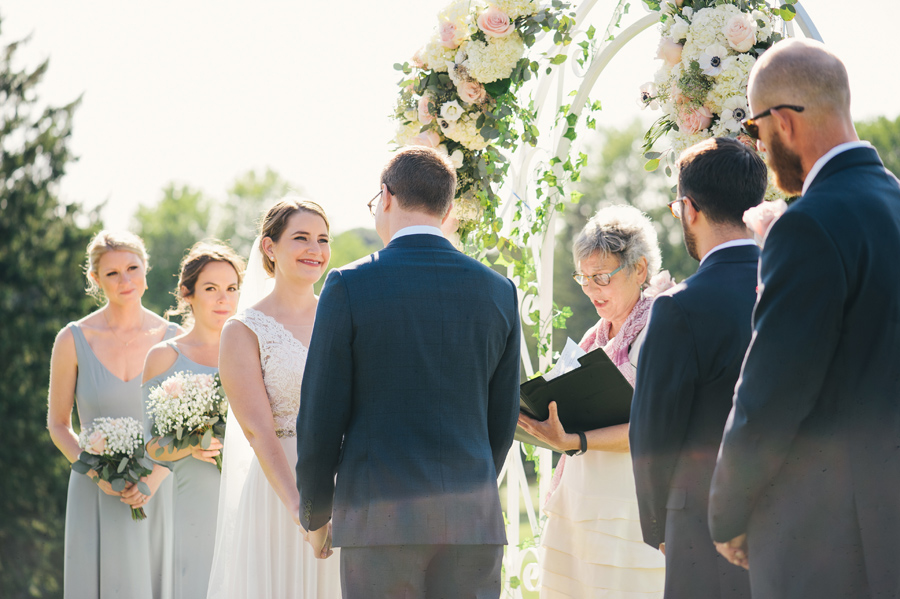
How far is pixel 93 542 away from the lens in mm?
5012

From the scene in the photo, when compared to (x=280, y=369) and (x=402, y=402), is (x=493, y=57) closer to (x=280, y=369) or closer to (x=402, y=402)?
(x=280, y=369)

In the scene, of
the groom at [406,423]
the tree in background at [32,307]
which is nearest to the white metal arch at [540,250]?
the groom at [406,423]

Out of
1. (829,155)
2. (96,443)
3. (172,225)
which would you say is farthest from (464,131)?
(172,225)

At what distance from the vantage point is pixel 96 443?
479 cm

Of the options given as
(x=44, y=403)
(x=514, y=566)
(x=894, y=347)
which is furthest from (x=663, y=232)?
(x=894, y=347)

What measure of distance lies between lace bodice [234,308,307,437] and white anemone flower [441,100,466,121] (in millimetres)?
1576

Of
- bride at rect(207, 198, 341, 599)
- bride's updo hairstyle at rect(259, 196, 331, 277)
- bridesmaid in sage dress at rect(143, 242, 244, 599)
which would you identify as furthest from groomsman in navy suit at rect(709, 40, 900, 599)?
bridesmaid in sage dress at rect(143, 242, 244, 599)

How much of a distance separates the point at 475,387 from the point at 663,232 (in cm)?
4071

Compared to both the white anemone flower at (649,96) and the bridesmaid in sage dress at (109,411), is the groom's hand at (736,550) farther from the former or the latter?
the bridesmaid in sage dress at (109,411)

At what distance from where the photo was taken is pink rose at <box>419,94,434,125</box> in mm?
4668

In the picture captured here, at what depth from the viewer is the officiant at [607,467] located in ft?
11.7

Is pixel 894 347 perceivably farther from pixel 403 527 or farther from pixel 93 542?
pixel 93 542

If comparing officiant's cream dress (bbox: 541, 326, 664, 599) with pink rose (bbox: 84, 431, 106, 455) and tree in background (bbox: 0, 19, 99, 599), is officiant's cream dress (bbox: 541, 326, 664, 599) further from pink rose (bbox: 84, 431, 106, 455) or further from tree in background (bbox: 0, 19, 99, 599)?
tree in background (bbox: 0, 19, 99, 599)

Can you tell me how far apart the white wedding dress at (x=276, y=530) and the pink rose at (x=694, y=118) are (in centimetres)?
200
